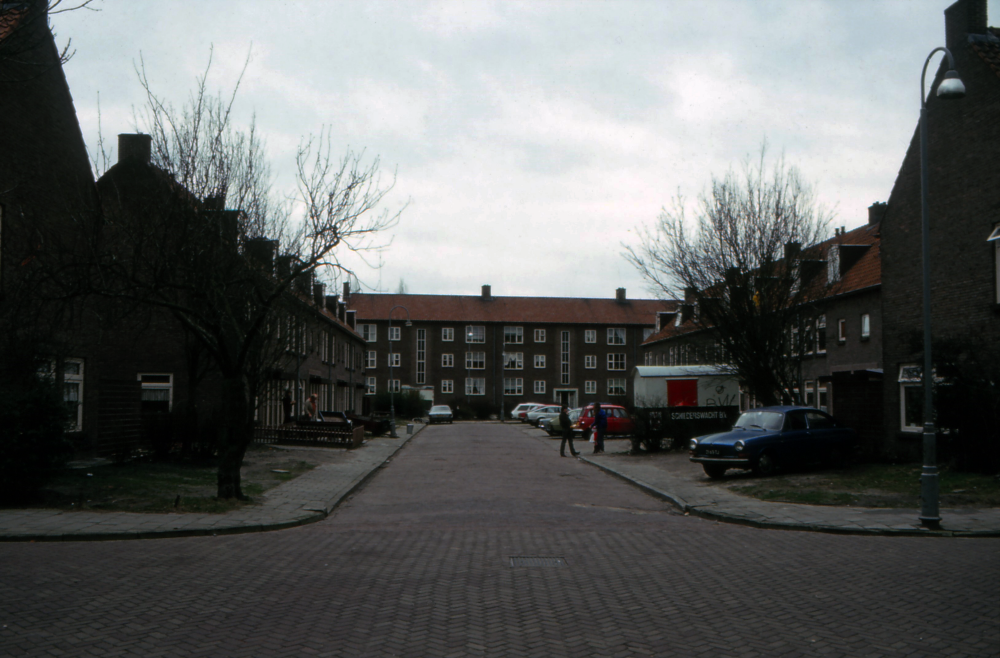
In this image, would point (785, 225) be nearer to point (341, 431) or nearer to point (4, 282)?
point (341, 431)

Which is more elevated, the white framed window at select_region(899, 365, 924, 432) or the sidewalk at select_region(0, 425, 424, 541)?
the white framed window at select_region(899, 365, 924, 432)

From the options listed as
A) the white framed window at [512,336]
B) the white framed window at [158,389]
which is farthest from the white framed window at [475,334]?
the white framed window at [158,389]

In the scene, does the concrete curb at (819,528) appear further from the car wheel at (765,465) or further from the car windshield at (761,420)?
the car windshield at (761,420)

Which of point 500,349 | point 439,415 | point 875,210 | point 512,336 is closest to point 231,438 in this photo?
point 875,210

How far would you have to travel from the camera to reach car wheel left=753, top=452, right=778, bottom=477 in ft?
59.3

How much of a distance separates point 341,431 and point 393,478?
9.86 meters

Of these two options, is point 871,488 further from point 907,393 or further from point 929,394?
point 907,393

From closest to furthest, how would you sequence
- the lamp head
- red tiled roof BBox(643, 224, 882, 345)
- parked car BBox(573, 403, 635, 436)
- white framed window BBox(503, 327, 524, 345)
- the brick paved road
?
the brick paved road
the lamp head
red tiled roof BBox(643, 224, 882, 345)
parked car BBox(573, 403, 635, 436)
white framed window BBox(503, 327, 524, 345)

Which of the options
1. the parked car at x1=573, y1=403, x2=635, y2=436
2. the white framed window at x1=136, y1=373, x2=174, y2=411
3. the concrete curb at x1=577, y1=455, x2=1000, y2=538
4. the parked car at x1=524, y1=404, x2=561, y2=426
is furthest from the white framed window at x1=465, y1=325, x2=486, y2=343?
the concrete curb at x1=577, y1=455, x2=1000, y2=538

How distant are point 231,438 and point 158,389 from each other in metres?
16.2

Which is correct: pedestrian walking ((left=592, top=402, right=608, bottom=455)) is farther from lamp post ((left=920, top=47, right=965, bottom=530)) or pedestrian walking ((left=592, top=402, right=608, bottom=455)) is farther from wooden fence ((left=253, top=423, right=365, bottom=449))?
lamp post ((left=920, top=47, right=965, bottom=530))

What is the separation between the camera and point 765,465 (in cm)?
1817

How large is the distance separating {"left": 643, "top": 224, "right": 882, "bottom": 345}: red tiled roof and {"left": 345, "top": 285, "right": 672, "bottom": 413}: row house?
A: 151ft

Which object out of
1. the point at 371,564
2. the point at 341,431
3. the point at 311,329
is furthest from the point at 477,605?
the point at 341,431
